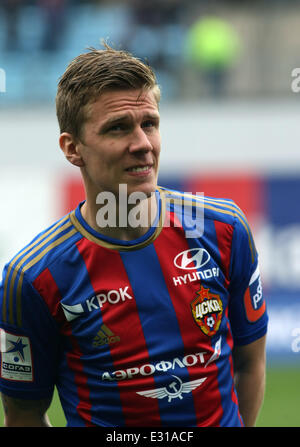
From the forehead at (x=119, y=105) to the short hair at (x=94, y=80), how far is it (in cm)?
1

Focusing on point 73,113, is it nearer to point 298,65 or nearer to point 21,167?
point 21,167

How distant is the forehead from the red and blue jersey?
0.36m

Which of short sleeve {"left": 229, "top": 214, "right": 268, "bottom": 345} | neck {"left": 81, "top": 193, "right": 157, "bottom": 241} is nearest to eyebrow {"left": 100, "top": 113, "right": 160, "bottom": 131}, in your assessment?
neck {"left": 81, "top": 193, "right": 157, "bottom": 241}

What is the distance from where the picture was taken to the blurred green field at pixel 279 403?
5520 mm

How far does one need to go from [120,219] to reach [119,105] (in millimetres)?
371

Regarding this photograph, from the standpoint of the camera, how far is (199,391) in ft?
7.25

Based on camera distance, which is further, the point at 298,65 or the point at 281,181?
the point at 298,65

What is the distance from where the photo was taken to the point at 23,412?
7.72 feet

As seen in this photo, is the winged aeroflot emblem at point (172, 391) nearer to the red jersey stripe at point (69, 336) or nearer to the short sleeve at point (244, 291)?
the red jersey stripe at point (69, 336)

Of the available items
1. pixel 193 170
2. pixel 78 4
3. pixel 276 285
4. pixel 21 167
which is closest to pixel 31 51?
pixel 78 4

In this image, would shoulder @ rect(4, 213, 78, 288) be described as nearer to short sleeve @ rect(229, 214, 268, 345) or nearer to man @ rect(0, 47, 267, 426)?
man @ rect(0, 47, 267, 426)

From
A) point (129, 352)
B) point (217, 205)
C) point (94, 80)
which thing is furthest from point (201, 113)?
point (129, 352)

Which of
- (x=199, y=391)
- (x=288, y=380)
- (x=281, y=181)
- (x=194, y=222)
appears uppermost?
(x=194, y=222)

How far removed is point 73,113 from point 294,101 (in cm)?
582
